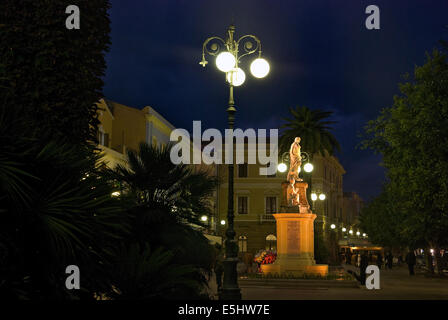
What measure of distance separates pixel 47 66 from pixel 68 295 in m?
4.02

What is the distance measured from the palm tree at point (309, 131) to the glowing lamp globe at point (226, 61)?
34.4 metres

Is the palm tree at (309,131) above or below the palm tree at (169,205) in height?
above

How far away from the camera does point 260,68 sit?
15.2m

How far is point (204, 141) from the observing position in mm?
71250

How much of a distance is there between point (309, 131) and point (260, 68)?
111 ft

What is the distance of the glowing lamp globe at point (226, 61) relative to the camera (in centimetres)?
1453

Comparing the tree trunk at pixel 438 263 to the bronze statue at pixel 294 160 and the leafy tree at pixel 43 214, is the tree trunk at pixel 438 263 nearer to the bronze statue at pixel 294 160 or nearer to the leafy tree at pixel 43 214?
the bronze statue at pixel 294 160

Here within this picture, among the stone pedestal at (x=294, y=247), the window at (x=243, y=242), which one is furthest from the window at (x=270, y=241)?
the stone pedestal at (x=294, y=247)

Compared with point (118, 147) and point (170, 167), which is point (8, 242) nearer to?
point (170, 167)

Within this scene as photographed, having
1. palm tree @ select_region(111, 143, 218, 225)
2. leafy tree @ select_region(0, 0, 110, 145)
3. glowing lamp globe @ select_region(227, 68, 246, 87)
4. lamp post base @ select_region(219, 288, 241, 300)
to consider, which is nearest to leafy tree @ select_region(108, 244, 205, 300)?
palm tree @ select_region(111, 143, 218, 225)

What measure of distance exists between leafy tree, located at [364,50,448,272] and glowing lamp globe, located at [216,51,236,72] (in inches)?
480

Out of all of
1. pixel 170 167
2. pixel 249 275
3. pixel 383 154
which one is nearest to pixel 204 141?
pixel 383 154

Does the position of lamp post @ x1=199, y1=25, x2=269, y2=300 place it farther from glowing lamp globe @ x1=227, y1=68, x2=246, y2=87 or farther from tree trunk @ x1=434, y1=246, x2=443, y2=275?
tree trunk @ x1=434, y1=246, x2=443, y2=275

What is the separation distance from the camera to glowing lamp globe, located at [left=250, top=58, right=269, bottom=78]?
15.2 meters
